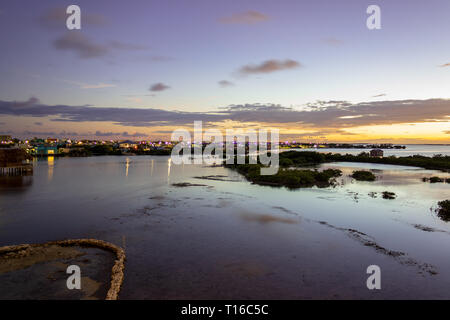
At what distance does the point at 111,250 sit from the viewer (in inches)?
475

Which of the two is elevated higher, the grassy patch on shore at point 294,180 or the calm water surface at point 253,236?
the grassy patch on shore at point 294,180

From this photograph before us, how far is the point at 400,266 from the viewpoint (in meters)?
11.1

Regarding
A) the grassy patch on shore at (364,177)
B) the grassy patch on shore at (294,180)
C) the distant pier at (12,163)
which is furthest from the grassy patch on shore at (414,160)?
the distant pier at (12,163)

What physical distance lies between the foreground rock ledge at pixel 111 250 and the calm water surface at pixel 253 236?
0.32 meters

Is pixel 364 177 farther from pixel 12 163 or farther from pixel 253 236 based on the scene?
pixel 12 163

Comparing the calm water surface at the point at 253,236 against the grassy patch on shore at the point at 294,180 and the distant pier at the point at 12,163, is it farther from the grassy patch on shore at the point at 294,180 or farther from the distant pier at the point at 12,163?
the distant pier at the point at 12,163

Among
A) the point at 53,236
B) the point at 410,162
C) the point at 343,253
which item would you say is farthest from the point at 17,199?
the point at 410,162

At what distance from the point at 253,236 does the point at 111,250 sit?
7.08 m

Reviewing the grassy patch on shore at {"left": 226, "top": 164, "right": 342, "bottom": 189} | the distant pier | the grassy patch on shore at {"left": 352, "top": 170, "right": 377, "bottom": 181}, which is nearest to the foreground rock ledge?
the grassy patch on shore at {"left": 226, "top": 164, "right": 342, "bottom": 189}

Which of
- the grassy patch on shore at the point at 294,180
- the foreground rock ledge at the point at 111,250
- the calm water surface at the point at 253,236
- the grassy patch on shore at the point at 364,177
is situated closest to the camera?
the foreground rock ledge at the point at 111,250

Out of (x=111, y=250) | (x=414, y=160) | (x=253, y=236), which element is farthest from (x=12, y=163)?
(x=414, y=160)

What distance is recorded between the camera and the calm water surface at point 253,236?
9391 millimetres

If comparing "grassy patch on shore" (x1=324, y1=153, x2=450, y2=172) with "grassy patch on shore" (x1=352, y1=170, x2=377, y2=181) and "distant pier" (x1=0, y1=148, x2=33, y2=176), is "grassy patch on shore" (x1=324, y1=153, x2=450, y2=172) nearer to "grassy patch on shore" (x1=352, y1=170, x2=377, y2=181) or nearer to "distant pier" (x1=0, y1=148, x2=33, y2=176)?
"grassy patch on shore" (x1=352, y1=170, x2=377, y2=181)

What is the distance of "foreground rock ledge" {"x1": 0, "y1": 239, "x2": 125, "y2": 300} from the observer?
8.59m
